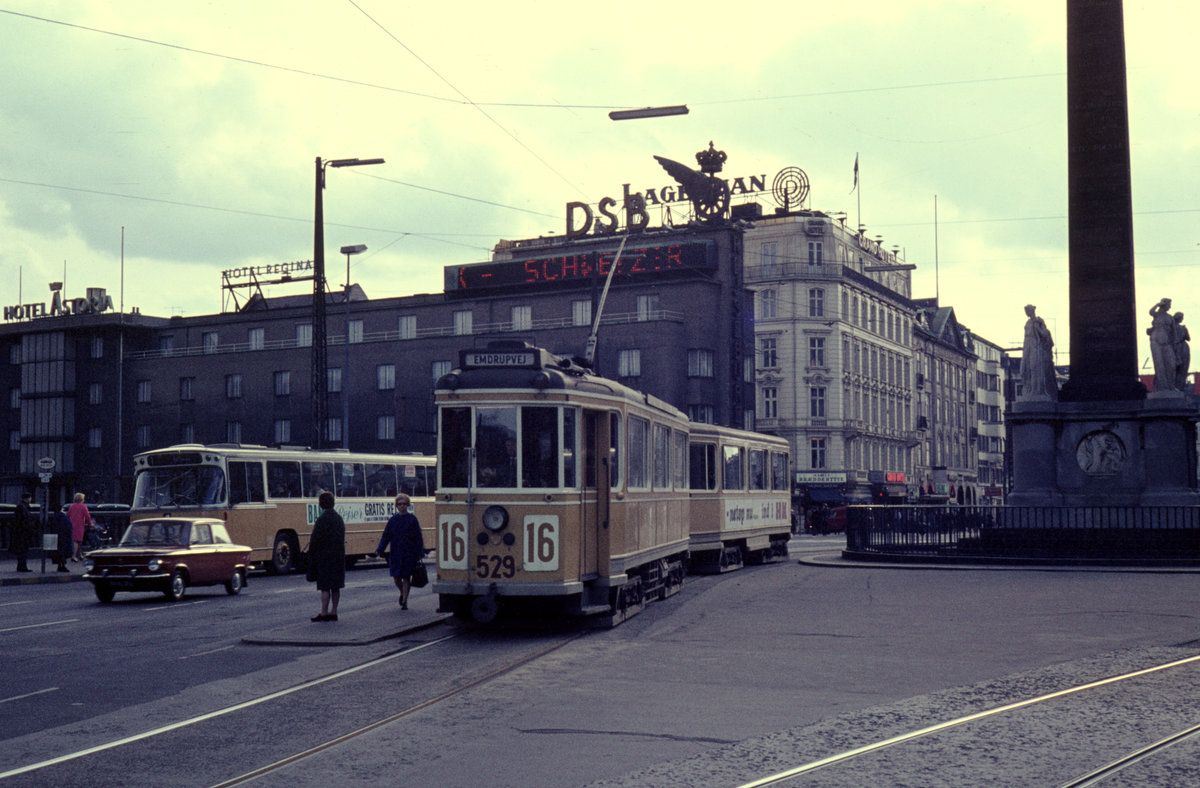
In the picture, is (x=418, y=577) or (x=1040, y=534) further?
(x=1040, y=534)

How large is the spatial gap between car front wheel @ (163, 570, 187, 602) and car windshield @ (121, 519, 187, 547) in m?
0.60

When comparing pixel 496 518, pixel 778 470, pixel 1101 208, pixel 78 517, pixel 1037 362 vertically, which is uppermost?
pixel 1101 208

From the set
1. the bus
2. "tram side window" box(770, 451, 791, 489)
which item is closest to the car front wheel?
the bus

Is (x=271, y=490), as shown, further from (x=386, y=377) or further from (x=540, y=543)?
(x=386, y=377)

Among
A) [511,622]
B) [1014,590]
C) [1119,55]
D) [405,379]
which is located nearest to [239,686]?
[511,622]

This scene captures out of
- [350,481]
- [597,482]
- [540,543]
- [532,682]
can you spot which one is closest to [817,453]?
[350,481]

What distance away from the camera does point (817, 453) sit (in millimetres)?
80250

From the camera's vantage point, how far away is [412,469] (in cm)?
3509

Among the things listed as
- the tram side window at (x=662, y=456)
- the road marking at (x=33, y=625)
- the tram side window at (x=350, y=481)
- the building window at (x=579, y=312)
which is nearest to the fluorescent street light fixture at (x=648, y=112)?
the tram side window at (x=662, y=456)

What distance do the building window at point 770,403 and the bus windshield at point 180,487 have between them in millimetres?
55905

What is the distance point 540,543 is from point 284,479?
16334mm

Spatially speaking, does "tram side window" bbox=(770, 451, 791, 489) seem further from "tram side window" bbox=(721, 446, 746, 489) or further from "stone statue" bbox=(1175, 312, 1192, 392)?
"stone statue" bbox=(1175, 312, 1192, 392)

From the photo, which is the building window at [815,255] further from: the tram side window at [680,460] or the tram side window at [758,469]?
the tram side window at [680,460]

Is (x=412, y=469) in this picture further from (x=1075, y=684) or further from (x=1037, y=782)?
(x=1037, y=782)
